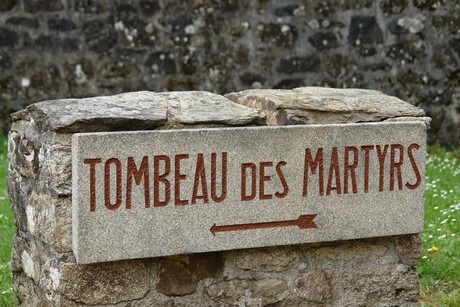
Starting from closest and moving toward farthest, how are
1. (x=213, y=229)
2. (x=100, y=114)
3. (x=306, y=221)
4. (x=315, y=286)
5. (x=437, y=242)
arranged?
1. (x=100, y=114)
2. (x=213, y=229)
3. (x=306, y=221)
4. (x=315, y=286)
5. (x=437, y=242)

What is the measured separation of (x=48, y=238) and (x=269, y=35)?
175 inches

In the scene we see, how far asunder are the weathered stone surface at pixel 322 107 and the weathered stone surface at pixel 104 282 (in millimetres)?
799

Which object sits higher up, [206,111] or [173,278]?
[206,111]

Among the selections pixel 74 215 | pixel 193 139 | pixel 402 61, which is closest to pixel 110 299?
pixel 74 215

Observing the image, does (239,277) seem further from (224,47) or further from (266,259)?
(224,47)

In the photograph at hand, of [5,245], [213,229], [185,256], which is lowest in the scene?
[5,245]

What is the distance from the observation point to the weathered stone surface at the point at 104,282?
2855 millimetres

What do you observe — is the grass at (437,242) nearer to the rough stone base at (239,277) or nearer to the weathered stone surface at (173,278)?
the rough stone base at (239,277)

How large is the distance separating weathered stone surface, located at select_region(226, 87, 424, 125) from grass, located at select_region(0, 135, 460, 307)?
0.95 m

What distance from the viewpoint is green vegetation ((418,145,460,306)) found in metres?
3.85

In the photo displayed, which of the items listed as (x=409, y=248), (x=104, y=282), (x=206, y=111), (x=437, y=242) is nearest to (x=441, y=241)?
(x=437, y=242)

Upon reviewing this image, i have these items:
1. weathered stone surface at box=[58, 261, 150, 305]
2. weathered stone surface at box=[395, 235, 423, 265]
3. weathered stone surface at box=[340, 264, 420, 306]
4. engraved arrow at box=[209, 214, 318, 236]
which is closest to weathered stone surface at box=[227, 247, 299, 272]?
engraved arrow at box=[209, 214, 318, 236]

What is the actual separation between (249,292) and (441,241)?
1683 millimetres

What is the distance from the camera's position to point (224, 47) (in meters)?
7.08
